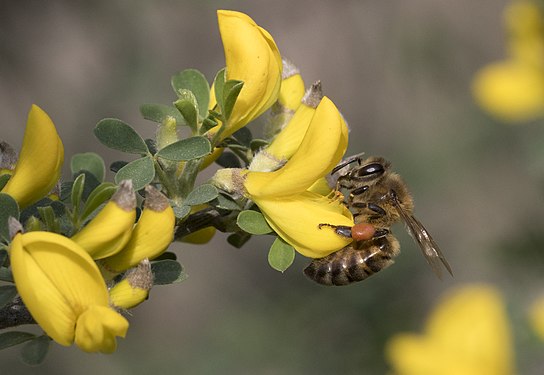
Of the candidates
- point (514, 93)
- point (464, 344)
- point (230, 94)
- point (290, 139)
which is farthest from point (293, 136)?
point (514, 93)

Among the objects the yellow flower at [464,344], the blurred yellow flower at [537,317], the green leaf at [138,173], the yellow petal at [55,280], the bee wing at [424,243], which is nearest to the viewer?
A: the yellow petal at [55,280]

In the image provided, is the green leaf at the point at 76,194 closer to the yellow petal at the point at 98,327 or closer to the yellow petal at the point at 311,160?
the yellow petal at the point at 98,327

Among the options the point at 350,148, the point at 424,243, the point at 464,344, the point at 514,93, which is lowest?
the point at 350,148

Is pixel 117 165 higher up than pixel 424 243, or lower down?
higher up

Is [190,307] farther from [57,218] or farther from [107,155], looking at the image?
[57,218]

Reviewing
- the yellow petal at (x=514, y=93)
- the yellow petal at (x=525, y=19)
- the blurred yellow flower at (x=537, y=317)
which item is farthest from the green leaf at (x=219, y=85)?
the yellow petal at (x=514, y=93)

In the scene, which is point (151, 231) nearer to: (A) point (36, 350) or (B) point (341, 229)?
(A) point (36, 350)

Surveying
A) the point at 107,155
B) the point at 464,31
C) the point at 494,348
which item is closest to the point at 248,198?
the point at 494,348
